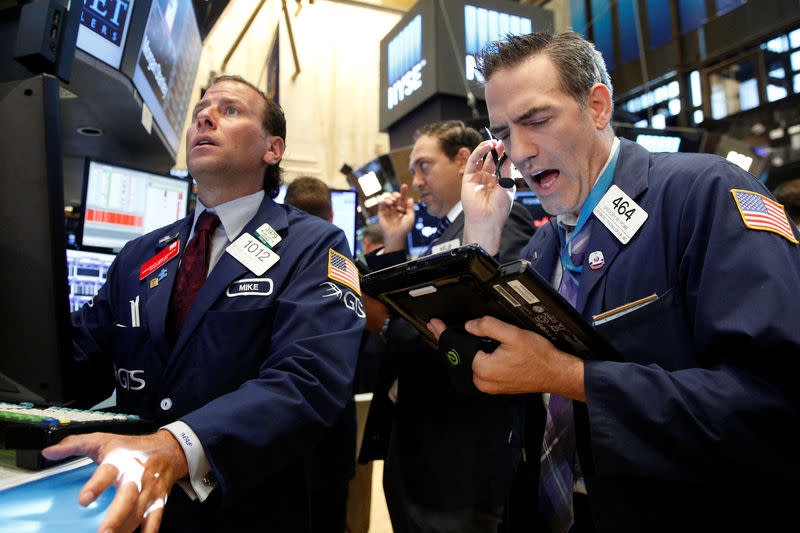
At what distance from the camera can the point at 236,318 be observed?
3.61ft

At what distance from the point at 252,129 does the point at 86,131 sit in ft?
3.42

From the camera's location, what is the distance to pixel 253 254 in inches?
47.8

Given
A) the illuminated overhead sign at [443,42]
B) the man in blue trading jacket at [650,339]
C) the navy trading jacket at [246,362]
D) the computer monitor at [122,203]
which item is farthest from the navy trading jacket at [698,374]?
the illuminated overhead sign at [443,42]

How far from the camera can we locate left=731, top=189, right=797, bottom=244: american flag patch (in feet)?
2.72

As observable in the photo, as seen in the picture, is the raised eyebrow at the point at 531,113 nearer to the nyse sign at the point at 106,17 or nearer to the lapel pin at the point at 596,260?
the lapel pin at the point at 596,260

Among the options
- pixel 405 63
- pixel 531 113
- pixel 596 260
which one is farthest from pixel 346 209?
pixel 405 63

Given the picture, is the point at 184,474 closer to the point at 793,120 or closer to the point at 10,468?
the point at 10,468

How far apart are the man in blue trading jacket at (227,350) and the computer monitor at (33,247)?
0.78ft

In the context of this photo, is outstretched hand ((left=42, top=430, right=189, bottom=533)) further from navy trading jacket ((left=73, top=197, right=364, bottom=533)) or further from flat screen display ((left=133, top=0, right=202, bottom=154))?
flat screen display ((left=133, top=0, right=202, bottom=154))

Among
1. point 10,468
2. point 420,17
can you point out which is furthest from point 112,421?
point 420,17

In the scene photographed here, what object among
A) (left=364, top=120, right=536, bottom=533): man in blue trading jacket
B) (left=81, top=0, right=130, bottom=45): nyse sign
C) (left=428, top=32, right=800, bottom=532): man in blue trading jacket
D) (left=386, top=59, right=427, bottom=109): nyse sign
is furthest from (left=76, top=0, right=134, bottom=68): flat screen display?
(left=386, top=59, right=427, bottom=109): nyse sign

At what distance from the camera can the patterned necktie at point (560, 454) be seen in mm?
1057

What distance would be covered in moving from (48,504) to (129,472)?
82mm

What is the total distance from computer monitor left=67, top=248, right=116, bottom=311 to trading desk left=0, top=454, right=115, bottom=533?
1.43 meters
